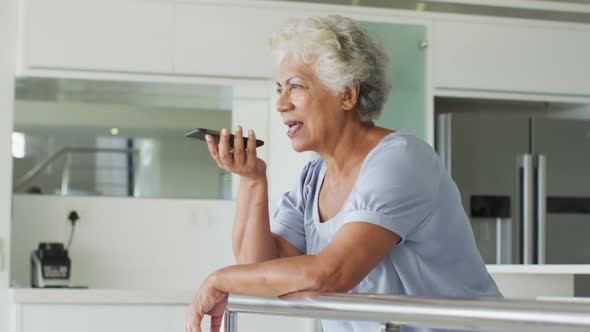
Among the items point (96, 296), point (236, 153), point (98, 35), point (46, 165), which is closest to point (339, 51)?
point (236, 153)

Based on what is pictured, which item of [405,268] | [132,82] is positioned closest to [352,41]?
[405,268]

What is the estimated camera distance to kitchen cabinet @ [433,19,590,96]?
15.2ft

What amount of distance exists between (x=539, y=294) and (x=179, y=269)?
5.95 feet

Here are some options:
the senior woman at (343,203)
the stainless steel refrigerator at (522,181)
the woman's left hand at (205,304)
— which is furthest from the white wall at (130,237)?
the woman's left hand at (205,304)

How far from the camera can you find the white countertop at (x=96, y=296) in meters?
3.74

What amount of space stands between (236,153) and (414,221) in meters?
0.35

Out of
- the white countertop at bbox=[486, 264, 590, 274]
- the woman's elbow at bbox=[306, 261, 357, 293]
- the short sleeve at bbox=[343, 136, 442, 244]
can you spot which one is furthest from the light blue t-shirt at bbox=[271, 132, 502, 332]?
the white countertop at bbox=[486, 264, 590, 274]

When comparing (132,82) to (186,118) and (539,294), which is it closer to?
(186,118)

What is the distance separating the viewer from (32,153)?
14.3ft

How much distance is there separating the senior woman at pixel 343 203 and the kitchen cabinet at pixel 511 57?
9.20 ft

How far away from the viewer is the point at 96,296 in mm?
3775

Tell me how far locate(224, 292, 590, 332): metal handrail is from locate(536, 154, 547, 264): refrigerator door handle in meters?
3.42

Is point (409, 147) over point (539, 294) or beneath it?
over

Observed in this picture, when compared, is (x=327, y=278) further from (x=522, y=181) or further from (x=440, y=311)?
(x=522, y=181)
